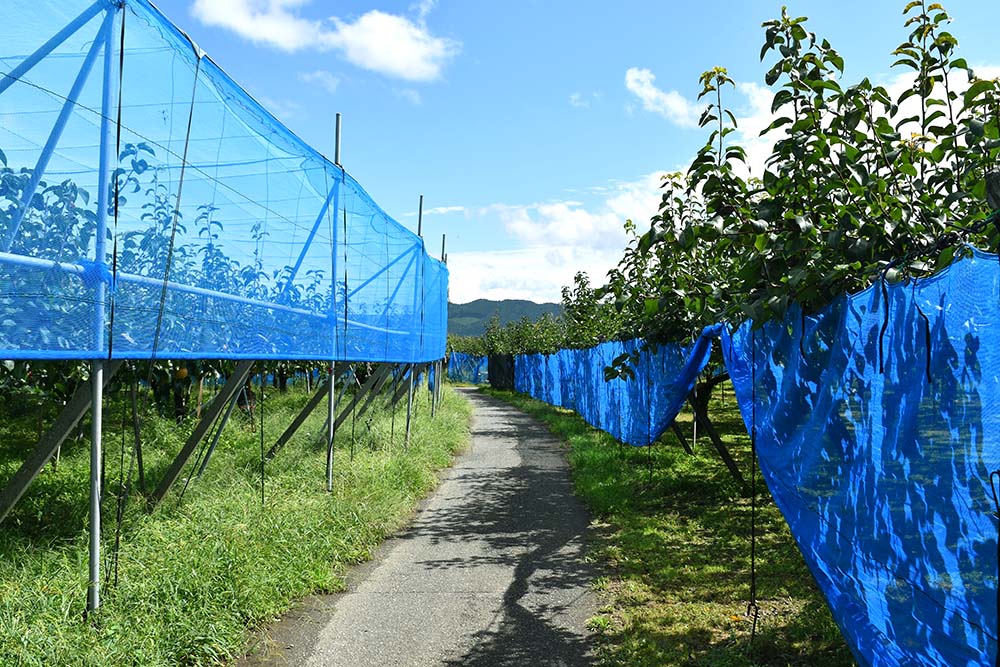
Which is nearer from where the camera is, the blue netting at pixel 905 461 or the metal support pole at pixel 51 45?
the blue netting at pixel 905 461

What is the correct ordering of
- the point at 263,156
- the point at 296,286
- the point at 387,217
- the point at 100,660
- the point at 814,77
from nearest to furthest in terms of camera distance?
the point at 100,660, the point at 814,77, the point at 263,156, the point at 296,286, the point at 387,217

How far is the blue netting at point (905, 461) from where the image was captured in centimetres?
216

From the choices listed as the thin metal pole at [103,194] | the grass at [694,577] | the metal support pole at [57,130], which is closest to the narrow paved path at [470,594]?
the grass at [694,577]

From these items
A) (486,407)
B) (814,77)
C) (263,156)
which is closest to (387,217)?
(263,156)

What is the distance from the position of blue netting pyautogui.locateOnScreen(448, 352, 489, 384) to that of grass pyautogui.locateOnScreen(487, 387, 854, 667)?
48.3 metres

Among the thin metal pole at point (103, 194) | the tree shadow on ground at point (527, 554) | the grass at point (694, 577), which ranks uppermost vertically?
the thin metal pole at point (103, 194)

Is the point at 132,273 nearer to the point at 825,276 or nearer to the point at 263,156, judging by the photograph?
the point at 263,156

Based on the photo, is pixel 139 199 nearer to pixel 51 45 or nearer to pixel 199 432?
pixel 51 45

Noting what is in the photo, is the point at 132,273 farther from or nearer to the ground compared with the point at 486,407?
farther from the ground

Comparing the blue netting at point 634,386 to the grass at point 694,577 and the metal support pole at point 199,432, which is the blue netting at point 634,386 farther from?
the metal support pole at point 199,432

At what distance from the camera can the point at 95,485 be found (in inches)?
137

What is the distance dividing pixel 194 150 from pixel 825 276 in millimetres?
3429

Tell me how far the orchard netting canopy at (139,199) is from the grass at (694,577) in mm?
2993

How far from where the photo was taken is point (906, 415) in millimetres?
2600
